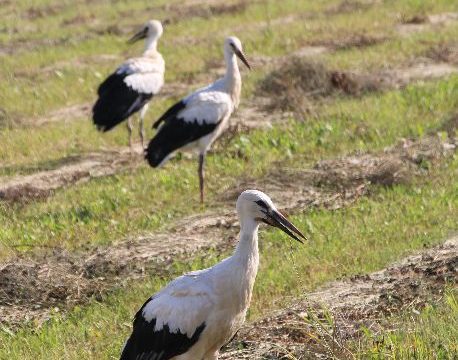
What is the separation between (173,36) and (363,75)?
615 centimetres

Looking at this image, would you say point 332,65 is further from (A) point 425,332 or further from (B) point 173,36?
(A) point 425,332

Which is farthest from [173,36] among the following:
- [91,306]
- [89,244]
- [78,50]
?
[91,306]

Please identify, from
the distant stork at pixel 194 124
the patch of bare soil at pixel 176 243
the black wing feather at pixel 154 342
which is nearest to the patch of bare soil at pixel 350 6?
the patch of bare soil at pixel 176 243

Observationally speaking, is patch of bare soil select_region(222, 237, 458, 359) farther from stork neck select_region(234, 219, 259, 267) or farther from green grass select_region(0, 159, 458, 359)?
stork neck select_region(234, 219, 259, 267)

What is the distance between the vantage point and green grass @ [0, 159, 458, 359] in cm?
796

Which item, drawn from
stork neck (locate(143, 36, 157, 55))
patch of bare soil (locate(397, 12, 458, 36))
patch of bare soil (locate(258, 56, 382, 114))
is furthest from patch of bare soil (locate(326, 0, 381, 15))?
stork neck (locate(143, 36, 157, 55))

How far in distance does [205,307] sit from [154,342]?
45 centimetres

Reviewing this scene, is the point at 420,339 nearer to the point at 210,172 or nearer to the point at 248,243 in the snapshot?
the point at 248,243

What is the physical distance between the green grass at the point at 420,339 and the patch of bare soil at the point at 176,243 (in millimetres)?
3016

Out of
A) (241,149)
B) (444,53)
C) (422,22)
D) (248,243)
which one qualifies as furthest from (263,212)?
(422,22)

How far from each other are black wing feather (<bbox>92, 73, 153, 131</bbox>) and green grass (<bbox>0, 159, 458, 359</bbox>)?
171 inches

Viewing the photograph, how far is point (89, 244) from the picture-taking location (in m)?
10.2

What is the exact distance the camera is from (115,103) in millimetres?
14023

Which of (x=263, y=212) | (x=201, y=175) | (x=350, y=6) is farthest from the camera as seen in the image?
(x=350, y=6)
